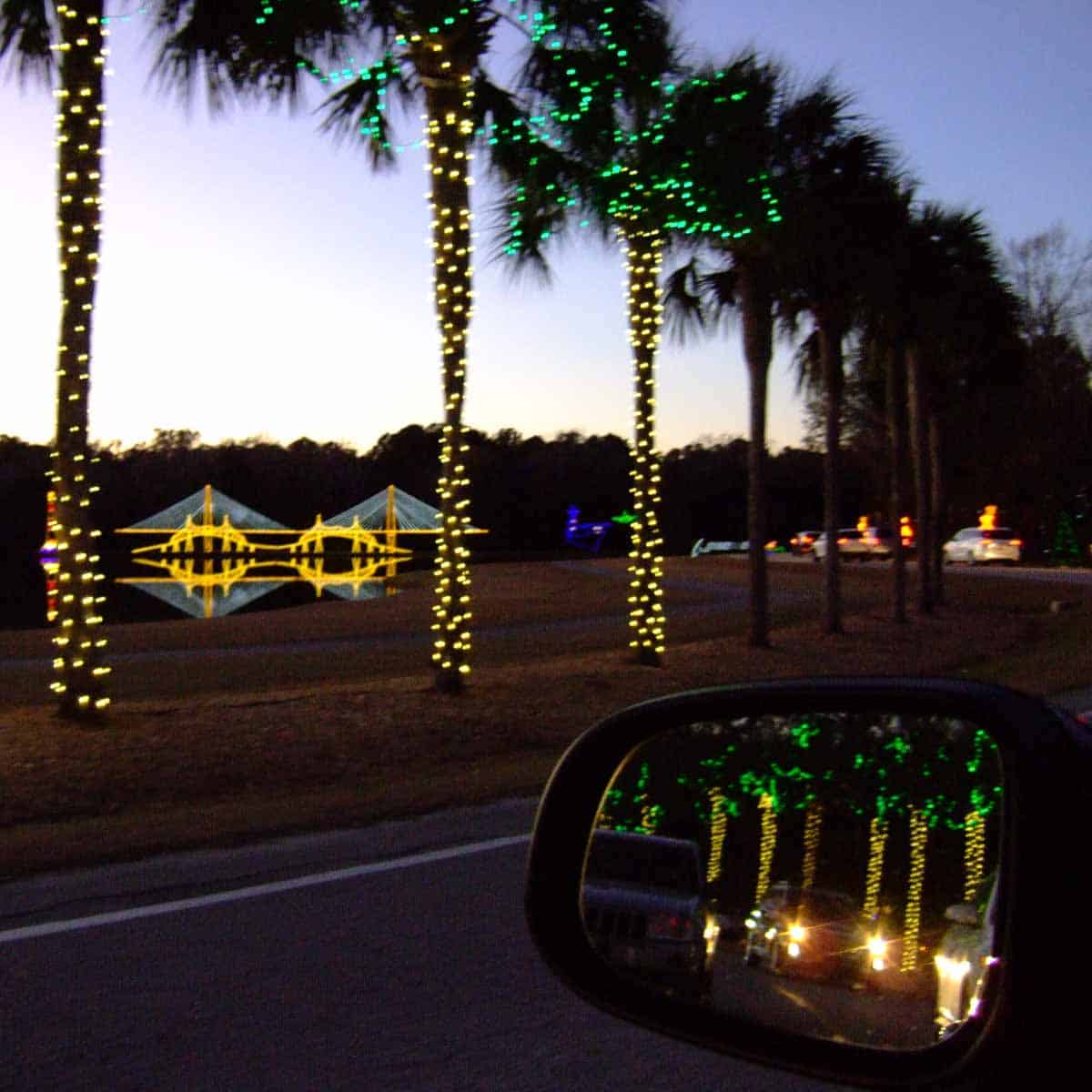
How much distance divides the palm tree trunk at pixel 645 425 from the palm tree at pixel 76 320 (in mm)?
6381

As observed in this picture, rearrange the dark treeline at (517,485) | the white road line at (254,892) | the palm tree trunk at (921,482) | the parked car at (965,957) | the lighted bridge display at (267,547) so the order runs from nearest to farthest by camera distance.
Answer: the parked car at (965,957)
the white road line at (254,892)
the palm tree trunk at (921,482)
the lighted bridge display at (267,547)
the dark treeline at (517,485)

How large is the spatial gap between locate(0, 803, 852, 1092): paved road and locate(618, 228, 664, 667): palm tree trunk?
945 centimetres

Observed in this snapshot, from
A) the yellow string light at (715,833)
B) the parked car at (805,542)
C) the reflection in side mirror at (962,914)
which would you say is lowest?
the reflection in side mirror at (962,914)

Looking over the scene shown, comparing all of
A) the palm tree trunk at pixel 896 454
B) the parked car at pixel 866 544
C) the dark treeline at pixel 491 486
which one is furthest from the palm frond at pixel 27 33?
the dark treeline at pixel 491 486

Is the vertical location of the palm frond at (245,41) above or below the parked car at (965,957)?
above

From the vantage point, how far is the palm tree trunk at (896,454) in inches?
993

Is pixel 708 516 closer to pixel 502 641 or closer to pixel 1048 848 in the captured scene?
pixel 502 641

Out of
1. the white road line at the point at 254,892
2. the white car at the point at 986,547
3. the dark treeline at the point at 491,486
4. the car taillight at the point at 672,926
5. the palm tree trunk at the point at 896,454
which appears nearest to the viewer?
the car taillight at the point at 672,926

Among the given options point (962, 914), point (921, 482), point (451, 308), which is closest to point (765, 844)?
point (962, 914)

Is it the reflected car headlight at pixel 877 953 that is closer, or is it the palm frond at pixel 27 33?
the reflected car headlight at pixel 877 953

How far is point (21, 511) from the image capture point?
→ 84500mm

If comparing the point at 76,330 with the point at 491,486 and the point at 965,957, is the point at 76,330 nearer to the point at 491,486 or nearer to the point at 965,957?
the point at 965,957

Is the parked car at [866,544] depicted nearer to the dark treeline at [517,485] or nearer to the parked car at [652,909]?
the dark treeline at [517,485]

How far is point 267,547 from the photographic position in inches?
3433
